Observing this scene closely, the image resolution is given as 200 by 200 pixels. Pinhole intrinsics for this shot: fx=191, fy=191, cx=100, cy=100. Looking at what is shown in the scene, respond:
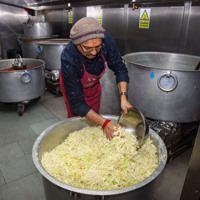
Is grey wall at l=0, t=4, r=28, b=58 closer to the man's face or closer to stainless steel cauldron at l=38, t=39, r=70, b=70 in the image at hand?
stainless steel cauldron at l=38, t=39, r=70, b=70

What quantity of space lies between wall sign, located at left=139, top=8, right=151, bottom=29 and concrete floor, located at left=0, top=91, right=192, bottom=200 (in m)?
2.10

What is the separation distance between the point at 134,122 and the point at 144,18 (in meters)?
2.19

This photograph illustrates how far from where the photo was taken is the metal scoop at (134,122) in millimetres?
1588

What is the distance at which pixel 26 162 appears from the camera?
2473 mm

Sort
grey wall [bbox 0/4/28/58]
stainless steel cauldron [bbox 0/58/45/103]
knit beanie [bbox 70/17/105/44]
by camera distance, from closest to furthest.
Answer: knit beanie [bbox 70/17/105/44] → stainless steel cauldron [bbox 0/58/45/103] → grey wall [bbox 0/4/28/58]

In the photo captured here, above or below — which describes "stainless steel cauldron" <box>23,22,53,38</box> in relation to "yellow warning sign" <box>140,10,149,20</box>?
below

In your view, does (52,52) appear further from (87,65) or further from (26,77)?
(87,65)

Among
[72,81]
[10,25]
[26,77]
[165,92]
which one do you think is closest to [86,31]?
[72,81]

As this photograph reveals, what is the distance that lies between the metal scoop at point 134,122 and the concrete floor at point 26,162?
0.41 m

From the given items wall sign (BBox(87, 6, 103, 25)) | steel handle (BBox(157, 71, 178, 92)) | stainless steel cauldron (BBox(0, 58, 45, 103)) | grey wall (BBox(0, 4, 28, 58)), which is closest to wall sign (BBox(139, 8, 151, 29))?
wall sign (BBox(87, 6, 103, 25))

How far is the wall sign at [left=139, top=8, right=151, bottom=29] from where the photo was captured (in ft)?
10.2

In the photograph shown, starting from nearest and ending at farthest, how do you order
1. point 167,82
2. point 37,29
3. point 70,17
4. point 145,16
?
point 167,82 < point 145,16 < point 70,17 < point 37,29

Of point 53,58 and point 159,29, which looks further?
point 53,58

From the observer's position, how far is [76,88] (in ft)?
5.39
